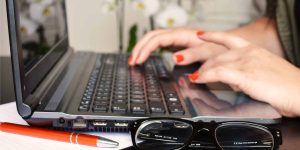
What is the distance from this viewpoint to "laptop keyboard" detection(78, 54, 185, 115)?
39 cm

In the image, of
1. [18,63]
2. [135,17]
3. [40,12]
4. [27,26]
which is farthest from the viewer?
[135,17]

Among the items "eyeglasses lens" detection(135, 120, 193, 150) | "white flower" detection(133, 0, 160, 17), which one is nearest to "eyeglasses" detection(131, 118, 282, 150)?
"eyeglasses lens" detection(135, 120, 193, 150)

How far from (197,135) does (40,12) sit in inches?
12.7

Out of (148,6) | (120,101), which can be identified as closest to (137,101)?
(120,101)

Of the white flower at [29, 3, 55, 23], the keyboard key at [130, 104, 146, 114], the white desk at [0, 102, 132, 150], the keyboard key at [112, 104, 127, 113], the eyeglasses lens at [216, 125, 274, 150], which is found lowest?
the white desk at [0, 102, 132, 150]

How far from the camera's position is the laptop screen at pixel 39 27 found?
42 cm

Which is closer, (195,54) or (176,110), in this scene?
(176,110)

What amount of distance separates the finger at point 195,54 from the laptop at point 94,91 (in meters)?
0.02

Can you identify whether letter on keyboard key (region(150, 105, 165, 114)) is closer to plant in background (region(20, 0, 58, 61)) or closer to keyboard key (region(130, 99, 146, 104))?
keyboard key (region(130, 99, 146, 104))

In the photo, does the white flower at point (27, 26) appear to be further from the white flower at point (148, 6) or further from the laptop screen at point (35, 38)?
the white flower at point (148, 6)

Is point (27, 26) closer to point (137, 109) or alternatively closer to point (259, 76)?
point (137, 109)

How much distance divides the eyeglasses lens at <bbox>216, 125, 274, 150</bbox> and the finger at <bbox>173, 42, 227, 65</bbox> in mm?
297

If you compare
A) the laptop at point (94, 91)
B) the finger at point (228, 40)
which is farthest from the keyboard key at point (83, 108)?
the finger at point (228, 40)

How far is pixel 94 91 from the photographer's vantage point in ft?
1.50
